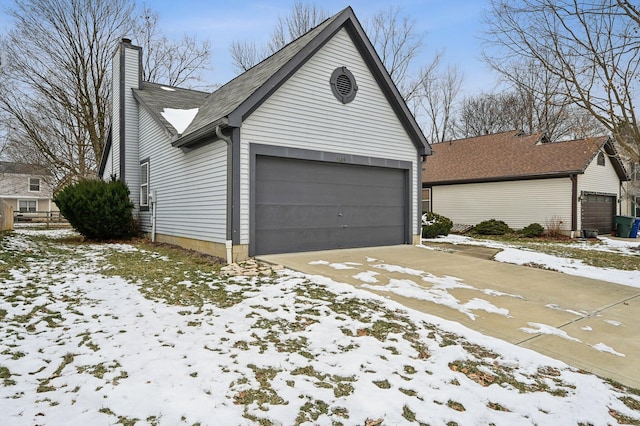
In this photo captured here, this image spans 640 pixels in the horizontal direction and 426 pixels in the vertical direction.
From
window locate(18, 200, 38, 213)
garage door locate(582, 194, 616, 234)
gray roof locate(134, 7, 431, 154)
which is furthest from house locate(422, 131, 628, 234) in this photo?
window locate(18, 200, 38, 213)

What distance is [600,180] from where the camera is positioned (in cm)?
1870

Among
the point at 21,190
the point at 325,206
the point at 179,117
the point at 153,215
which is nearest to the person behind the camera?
the point at 325,206

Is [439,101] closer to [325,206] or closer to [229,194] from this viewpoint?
[325,206]

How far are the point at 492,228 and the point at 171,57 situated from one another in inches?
926

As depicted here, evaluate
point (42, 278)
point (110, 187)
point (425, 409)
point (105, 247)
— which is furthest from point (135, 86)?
point (425, 409)

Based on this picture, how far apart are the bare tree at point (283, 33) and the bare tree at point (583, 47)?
15.8 m

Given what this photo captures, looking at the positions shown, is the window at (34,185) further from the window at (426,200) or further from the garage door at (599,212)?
the garage door at (599,212)

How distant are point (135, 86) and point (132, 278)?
34.5 feet

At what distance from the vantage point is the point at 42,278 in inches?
237

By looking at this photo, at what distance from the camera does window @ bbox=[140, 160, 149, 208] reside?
1295cm

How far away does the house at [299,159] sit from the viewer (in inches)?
312

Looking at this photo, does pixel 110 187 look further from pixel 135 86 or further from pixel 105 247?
pixel 135 86

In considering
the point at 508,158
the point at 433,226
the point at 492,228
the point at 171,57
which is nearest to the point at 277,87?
the point at 433,226

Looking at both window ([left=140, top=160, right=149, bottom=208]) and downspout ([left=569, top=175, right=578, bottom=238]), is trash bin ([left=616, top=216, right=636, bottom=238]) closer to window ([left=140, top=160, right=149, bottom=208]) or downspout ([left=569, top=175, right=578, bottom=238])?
downspout ([left=569, top=175, right=578, bottom=238])
